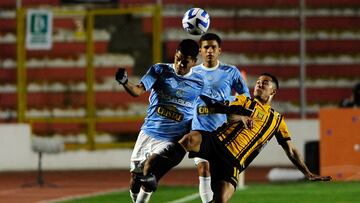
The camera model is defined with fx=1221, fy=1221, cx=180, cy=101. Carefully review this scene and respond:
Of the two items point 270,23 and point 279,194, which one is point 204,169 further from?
point 270,23

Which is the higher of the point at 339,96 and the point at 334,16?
the point at 334,16

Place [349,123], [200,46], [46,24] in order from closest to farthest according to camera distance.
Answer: [200,46], [349,123], [46,24]

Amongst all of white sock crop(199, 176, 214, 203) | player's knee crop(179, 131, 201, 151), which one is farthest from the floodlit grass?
player's knee crop(179, 131, 201, 151)

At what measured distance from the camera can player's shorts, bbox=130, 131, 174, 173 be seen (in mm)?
12359

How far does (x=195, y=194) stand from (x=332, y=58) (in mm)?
9819

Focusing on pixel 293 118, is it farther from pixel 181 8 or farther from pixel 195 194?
pixel 195 194

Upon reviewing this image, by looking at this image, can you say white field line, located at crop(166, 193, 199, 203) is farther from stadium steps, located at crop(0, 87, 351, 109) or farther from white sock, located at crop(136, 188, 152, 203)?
stadium steps, located at crop(0, 87, 351, 109)

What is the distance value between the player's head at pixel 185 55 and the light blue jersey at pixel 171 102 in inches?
3.6

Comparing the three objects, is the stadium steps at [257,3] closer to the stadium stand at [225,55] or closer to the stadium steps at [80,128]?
the stadium stand at [225,55]

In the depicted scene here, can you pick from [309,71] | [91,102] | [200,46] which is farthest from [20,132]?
[200,46]

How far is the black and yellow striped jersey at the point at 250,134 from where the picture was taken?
11352 mm

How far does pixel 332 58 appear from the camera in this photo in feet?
85.9

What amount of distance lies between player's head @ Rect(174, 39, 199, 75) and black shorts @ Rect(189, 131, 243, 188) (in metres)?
0.88

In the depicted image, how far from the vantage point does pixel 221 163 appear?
1134cm
